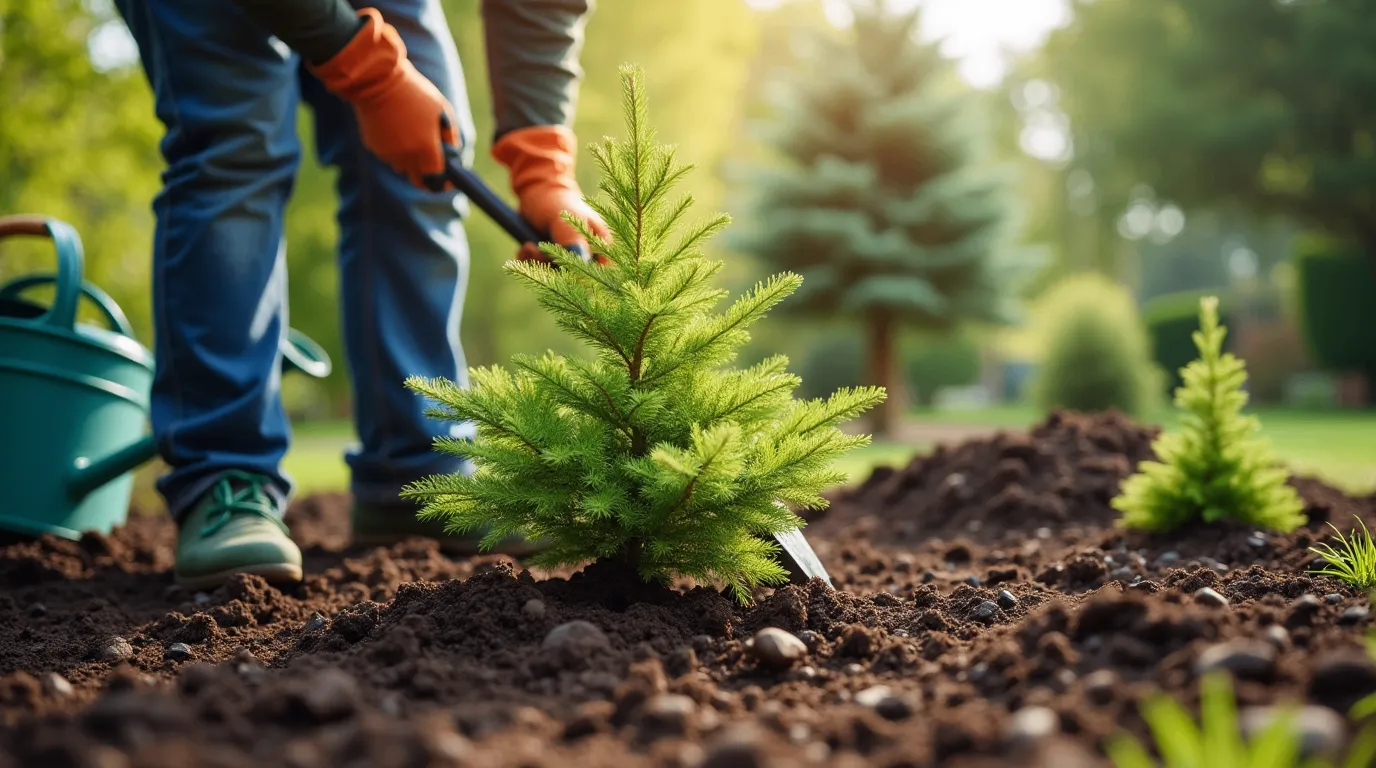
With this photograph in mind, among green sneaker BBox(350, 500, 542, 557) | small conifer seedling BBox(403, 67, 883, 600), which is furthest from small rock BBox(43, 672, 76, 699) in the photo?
green sneaker BBox(350, 500, 542, 557)

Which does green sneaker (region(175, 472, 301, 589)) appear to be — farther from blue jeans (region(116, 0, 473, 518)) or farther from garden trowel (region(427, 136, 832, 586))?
garden trowel (region(427, 136, 832, 586))

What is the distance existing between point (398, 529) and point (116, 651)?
1.10m

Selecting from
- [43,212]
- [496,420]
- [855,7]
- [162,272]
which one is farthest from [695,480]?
[855,7]

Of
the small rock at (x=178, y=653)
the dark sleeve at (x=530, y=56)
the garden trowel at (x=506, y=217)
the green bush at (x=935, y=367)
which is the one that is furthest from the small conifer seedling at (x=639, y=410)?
the green bush at (x=935, y=367)

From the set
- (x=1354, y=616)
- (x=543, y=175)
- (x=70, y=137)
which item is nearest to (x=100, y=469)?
(x=543, y=175)

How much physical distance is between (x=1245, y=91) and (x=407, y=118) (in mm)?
17820

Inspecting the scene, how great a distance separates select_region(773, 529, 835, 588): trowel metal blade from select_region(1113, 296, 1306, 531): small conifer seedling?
1.05 m

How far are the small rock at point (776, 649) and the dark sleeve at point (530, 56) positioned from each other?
1732mm

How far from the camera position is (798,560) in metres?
2.05

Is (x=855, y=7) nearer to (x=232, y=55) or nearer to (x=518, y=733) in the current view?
(x=232, y=55)

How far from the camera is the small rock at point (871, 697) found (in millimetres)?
1307

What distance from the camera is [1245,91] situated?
54.6 ft

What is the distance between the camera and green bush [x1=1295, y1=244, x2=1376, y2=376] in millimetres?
14828

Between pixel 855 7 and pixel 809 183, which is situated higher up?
pixel 855 7
